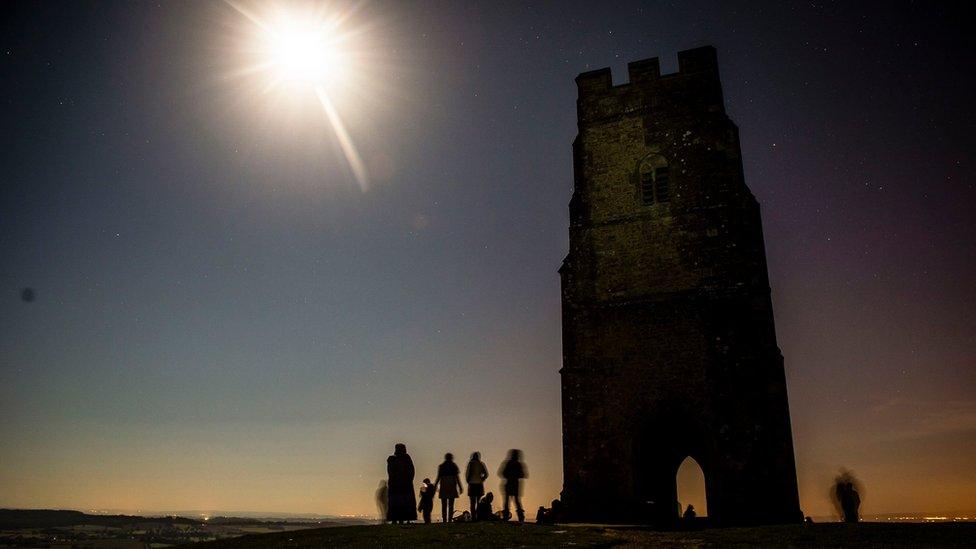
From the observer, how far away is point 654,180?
2056 cm

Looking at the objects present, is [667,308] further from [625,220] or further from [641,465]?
[641,465]

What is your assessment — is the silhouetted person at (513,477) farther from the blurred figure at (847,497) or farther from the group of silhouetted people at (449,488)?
the blurred figure at (847,497)

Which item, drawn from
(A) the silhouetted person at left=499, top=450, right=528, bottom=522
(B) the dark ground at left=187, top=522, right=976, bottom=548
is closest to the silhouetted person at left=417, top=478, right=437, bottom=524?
(A) the silhouetted person at left=499, top=450, right=528, bottom=522

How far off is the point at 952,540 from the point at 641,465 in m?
9.80

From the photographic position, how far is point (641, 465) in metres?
18.3

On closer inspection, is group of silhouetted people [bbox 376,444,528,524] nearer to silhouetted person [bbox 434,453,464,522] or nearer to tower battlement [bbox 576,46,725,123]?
silhouetted person [bbox 434,453,464,522]

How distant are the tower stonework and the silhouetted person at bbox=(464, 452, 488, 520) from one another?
3.07 m

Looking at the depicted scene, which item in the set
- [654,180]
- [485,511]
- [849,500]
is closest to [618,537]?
[485,511]

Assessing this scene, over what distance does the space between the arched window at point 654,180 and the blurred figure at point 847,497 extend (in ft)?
34.7

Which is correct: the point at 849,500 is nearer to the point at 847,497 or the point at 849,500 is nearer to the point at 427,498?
the point at 847,497

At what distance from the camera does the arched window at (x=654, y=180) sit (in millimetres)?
20328

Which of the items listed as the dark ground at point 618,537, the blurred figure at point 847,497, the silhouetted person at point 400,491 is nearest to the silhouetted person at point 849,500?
the blurred figure at point 847,497

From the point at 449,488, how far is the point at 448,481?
18 cm

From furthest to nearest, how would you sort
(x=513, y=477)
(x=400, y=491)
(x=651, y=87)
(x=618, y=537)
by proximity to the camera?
(x=651, y=87)
(x=513, y=477)
(x=400, y=491)
(x=618, y=537)
